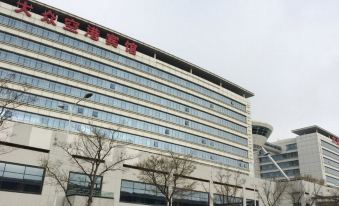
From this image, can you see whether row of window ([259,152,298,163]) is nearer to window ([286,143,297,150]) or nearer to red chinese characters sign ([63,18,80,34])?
window ([286,143,297,150])

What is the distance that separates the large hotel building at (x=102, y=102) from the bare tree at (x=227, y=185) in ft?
6.26

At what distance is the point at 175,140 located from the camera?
76250mm

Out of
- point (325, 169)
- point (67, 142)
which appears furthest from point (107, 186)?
point (325, 169)

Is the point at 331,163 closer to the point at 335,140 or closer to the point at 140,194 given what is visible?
the point at 335,140

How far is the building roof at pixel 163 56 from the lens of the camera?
219ft

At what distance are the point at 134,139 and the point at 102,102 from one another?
9804 mm

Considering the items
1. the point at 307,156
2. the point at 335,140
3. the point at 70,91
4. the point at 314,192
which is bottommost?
the point at 314,192

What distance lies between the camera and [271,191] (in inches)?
3147

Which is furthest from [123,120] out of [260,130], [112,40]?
[260,130]

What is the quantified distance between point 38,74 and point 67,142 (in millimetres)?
20870

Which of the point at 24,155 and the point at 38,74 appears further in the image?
the point at 38,74

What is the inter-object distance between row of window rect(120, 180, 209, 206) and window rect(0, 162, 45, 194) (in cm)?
1244

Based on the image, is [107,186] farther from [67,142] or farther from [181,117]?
[181,117]

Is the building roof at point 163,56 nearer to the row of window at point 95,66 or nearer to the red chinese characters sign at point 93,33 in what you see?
the red chinese characters sign at point 93,33
